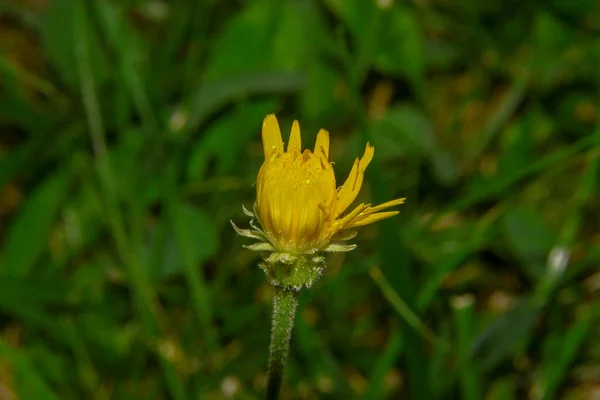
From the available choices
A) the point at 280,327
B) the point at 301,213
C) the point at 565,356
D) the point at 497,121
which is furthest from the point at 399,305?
the point at 497,121

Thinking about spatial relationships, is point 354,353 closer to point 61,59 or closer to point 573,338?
point 573,338

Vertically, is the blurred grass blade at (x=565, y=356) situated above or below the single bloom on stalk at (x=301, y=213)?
above

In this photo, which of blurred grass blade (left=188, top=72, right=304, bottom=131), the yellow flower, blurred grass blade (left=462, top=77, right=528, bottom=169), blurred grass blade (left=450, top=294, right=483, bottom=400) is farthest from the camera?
→ blurred grass blade (left=462, top=77, right=528, bottom=169)

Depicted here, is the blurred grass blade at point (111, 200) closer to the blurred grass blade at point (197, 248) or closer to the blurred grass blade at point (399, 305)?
the blurred grass blade at point (197, 248)

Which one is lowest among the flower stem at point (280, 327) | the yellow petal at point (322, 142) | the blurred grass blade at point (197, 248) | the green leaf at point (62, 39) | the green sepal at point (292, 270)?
the flower stem at point (280, 327)

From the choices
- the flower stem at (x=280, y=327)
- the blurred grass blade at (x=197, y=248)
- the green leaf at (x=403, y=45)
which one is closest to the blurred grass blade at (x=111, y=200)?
the blurred grass blade at (x=197, y=248)

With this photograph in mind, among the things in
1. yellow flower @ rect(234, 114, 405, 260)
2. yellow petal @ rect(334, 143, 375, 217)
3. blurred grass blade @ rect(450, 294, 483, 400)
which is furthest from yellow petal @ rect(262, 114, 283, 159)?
blurred grass blade @ rect(450, 294, 483, 400)

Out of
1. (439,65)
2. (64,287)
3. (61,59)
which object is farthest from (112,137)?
(439,65)

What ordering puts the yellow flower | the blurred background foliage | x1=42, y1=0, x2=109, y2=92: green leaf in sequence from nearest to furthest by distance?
1. the yellow flower
2. the blurred background foliage
3. x1=42, y1=0, x2=109, y2=92: green leaf

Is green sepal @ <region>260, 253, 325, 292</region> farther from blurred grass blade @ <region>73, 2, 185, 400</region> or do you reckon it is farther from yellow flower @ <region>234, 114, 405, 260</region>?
blurred grass blade @ <region>73, 2, 185, 400</region>
